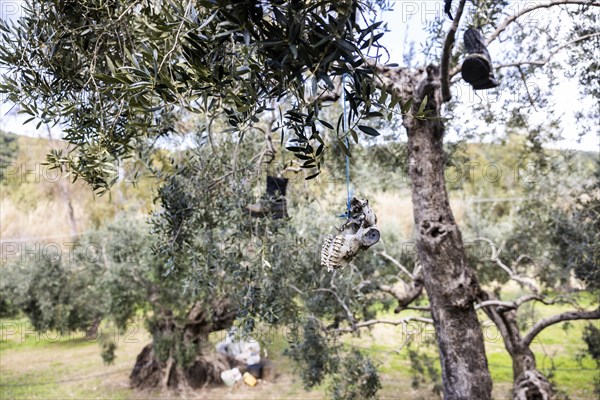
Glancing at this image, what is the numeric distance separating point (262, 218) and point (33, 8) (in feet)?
5.31

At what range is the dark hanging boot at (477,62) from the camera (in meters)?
2.50

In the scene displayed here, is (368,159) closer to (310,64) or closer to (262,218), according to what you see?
(262,218)

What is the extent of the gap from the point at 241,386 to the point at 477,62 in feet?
21.3

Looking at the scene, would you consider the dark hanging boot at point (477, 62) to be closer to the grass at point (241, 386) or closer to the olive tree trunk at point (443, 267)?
the olive tree trunk at point (443, 267)

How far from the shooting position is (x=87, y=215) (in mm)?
13977

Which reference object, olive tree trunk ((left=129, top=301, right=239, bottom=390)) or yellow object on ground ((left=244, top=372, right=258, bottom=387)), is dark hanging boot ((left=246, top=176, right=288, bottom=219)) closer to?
olive tree trunk ((left=129, top=301, right=239, bottom=390))

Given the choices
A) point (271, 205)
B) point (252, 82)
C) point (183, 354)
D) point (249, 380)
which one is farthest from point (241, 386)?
point (252, 82)

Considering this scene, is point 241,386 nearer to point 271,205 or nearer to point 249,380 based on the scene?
point 249,380

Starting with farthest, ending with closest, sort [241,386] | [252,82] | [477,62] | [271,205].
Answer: [241,386] → [271,205] → [477,62] → [252,82]

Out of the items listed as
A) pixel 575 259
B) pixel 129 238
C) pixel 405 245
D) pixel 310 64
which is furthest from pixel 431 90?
pixel 129 238

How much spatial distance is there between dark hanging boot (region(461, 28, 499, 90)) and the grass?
3746 mm

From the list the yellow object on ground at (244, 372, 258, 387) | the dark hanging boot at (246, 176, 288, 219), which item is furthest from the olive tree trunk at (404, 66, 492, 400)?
the yellow object on ground at (244, 372, 258, 387)

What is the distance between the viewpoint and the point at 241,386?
737 centimetres

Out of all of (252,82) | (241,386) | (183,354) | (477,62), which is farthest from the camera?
(241,386)
